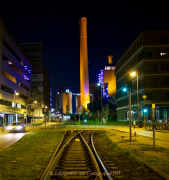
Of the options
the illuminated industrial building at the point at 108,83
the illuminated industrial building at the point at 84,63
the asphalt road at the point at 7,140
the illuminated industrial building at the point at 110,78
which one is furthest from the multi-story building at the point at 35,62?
the asphalt road at the point at 7,140

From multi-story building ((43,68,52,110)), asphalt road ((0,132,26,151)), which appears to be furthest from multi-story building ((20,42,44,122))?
asphalt road ((0,132,26,151))

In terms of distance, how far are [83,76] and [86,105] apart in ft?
55.1

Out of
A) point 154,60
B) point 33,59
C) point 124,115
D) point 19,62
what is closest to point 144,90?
point 154,60

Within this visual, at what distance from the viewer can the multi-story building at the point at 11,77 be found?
69.2m

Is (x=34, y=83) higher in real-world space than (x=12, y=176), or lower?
higher

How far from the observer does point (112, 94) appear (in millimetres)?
A: 155125

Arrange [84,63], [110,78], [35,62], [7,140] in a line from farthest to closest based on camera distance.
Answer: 1. [110,78]
2. [84,63]
3. [35,62]
4. [7,140]

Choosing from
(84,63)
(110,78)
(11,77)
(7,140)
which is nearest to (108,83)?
(110,78)

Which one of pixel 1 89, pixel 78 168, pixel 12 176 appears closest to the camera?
pixel 12 176

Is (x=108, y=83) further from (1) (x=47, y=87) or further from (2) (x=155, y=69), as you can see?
(2) (x=155, y=69)

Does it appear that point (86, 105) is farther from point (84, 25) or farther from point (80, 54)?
point (84, 25)

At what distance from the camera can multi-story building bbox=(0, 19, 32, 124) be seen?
69.2 metres

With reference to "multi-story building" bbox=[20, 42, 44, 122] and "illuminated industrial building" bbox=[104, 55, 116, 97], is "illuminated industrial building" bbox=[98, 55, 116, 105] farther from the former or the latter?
"multi-story building" bbox=[20, 42, 44, 122]

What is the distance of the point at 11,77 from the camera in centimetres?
8031
